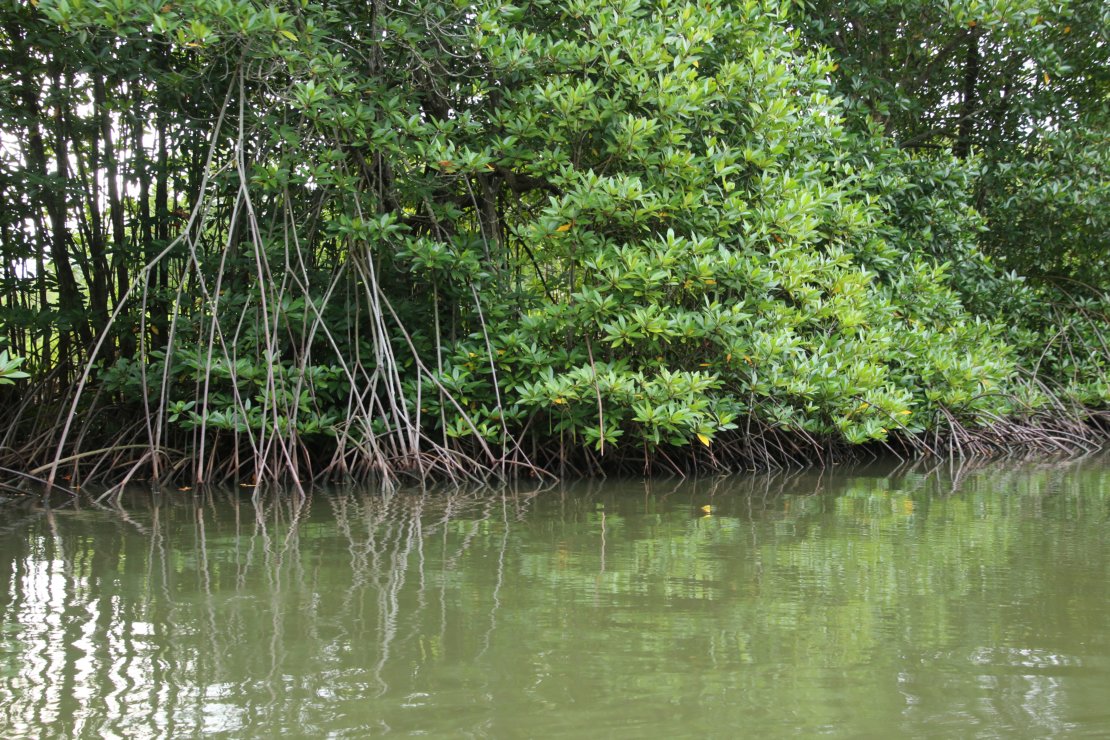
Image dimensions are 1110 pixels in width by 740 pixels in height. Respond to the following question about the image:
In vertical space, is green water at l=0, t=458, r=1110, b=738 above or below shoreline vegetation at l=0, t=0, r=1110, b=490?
below

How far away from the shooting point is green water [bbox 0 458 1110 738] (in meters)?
1.56

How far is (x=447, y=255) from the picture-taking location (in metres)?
4.98

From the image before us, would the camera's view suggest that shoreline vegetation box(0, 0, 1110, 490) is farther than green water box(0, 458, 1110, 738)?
Yes

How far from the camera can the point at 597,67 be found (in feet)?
16.8

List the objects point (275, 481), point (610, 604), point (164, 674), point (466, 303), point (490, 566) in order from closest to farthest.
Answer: point (164, 674)
point (610, 604)
point (490, 566)
point (275, 481)
point (466, 303)

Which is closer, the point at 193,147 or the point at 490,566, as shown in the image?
the point at 490,566

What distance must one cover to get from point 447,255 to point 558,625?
10.4 ft

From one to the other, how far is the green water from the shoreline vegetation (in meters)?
1.31

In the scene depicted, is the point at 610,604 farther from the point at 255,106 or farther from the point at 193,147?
the point at 193,147

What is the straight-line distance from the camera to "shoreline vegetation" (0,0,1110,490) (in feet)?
15.8

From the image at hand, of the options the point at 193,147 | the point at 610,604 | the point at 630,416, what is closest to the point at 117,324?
the point at 193,147

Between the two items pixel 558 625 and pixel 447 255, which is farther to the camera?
pixel 447 255

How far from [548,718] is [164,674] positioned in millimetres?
724

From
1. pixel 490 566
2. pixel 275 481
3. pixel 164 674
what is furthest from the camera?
pixel 275 481
